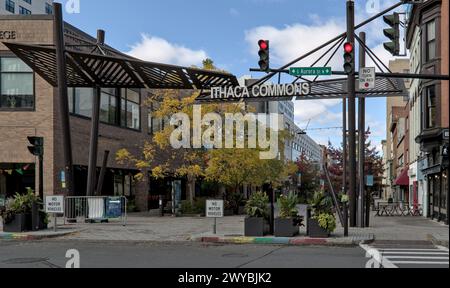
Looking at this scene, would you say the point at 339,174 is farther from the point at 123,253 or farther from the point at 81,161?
the point at 123,253

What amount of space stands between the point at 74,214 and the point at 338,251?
1282cm

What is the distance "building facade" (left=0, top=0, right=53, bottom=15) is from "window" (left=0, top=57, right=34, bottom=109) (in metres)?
45.6

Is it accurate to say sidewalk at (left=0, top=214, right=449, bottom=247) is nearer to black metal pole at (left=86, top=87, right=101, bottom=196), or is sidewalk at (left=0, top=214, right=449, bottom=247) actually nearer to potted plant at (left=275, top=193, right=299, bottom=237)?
potted plant at (left=275, top=193, right=299, bottom=237)

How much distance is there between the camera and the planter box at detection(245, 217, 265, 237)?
1714cm

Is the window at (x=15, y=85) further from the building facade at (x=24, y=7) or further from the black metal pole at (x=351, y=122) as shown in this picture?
the building facade at (x=24, y=7)

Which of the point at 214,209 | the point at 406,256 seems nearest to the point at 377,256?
the point at 406,256

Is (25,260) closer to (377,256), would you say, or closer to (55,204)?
(55,204)

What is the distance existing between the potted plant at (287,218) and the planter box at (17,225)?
886cm

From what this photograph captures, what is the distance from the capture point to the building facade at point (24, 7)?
72812 mm

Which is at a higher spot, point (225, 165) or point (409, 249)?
point (225, 165)

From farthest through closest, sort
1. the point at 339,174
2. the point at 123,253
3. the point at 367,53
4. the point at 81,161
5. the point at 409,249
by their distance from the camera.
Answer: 1. the point at 339,174
2. the point at 81,161
3. the point at 367,53
4. the point at 409,249
5. the point at 123,253
